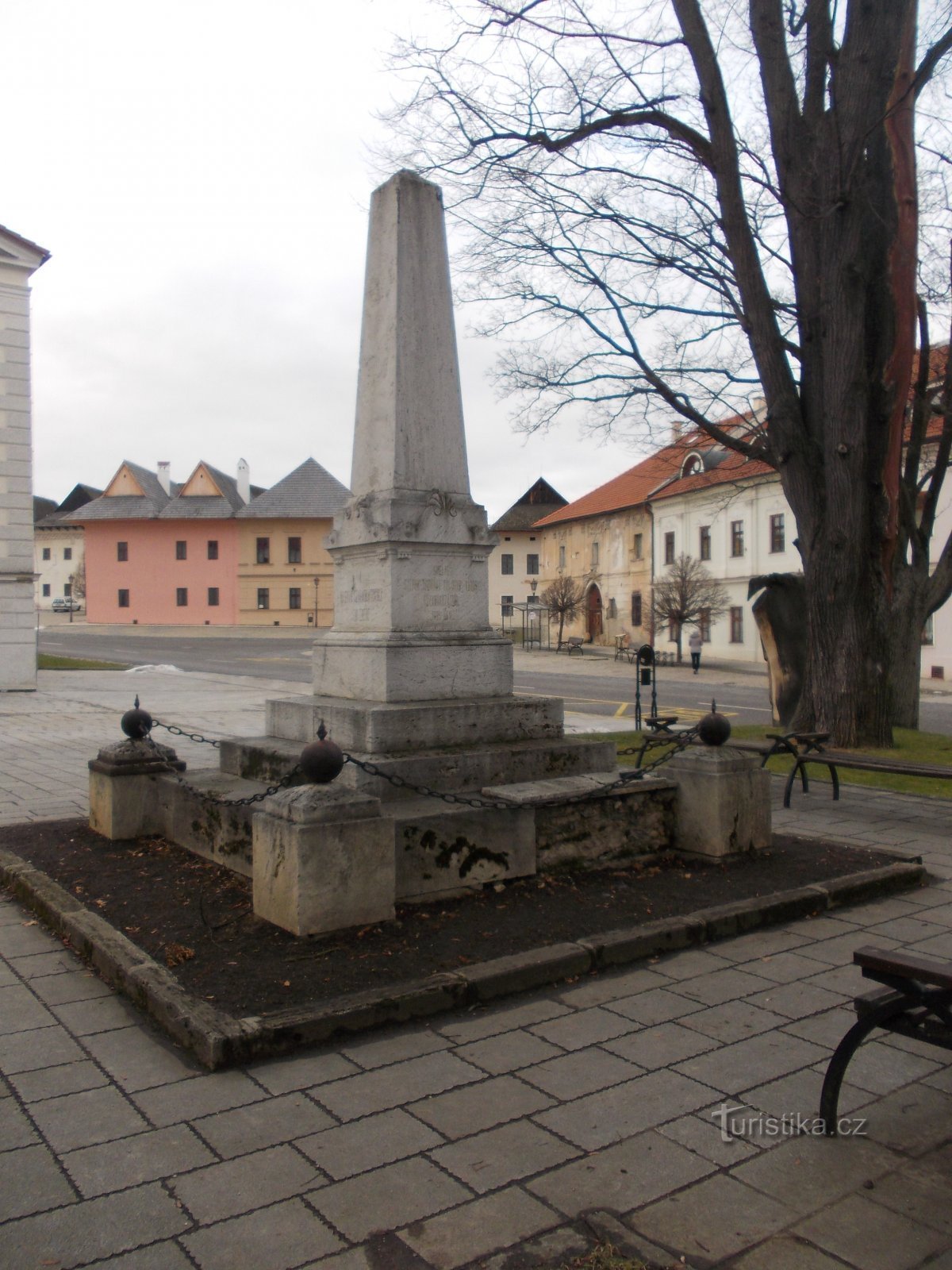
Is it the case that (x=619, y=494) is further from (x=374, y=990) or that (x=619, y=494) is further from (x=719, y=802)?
(x=374, y=990)

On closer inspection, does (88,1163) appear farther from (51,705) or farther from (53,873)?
(51,705)

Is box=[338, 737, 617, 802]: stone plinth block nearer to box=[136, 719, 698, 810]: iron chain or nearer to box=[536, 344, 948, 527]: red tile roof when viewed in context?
box=[136, 719, 698, 810]: iron chain

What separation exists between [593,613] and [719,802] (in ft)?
171

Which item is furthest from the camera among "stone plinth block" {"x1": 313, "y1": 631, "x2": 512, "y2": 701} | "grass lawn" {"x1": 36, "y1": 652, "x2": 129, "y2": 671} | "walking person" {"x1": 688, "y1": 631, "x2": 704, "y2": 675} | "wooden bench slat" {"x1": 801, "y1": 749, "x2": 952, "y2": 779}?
"walking person" {"x1": 688, "y1": 631, "x2": 704, "y2": 675}

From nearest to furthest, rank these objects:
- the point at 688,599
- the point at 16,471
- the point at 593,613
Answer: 1. the point at 16,471
2. the point at 688,599
3. the point at 593,613

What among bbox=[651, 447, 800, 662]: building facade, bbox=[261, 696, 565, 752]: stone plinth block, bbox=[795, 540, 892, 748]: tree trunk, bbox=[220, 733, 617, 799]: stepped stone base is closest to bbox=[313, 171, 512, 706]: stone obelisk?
bbox=[261, 696, 565, 752]: stone plinth block

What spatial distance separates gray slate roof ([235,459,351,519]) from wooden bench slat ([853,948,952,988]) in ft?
224

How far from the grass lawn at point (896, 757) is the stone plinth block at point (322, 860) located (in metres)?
6.25

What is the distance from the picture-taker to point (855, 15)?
40.2 ft

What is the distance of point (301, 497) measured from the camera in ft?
238

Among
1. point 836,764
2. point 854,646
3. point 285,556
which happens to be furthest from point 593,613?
point 836,764

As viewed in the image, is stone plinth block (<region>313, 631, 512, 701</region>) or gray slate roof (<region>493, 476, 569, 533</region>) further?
gray slate roof (<region>493, 476, 569, 533</region>)

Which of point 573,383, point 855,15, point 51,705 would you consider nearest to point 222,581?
point 51,705

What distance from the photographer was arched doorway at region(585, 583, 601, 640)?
5825cm
